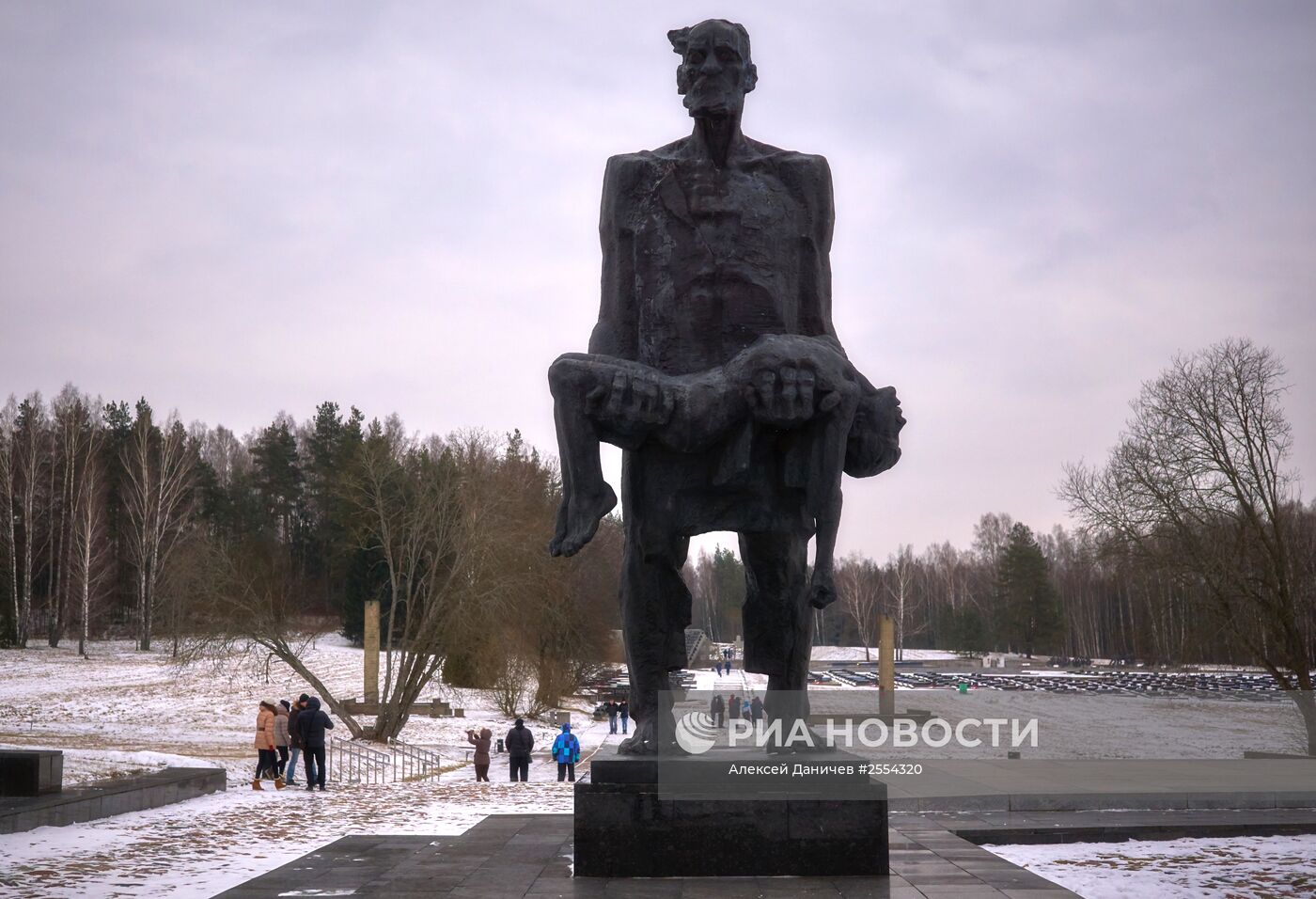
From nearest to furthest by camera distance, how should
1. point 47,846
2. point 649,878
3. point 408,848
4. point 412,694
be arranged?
point 649,878, point 408,848, point 47,846, point 412,694

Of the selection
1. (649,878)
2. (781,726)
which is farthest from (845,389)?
(649,878)

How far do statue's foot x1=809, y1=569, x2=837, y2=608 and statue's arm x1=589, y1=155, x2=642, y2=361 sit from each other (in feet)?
4.42

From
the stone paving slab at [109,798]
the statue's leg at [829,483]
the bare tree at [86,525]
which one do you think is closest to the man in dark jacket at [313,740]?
the stone paving slab at [109,798]

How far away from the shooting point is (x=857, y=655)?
87188mm

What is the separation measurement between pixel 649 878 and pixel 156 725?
90.2 feet

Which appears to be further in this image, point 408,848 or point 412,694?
point 412,694

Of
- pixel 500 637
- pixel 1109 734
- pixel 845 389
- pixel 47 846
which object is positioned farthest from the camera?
pixel 500 637

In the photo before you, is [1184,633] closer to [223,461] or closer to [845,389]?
[845,389]

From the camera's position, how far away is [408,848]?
5484mm

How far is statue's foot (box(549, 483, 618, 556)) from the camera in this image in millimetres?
4711

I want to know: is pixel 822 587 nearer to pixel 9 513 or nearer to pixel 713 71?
pixel 713 71

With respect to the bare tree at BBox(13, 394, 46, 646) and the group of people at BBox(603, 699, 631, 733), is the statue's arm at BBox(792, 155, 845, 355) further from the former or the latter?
the bare tree at BBox(13, 394, 46, 646)

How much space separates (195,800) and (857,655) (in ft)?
258

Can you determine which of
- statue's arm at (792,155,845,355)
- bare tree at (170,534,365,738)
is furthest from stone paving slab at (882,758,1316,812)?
bare tree at (170,534,365,738)
